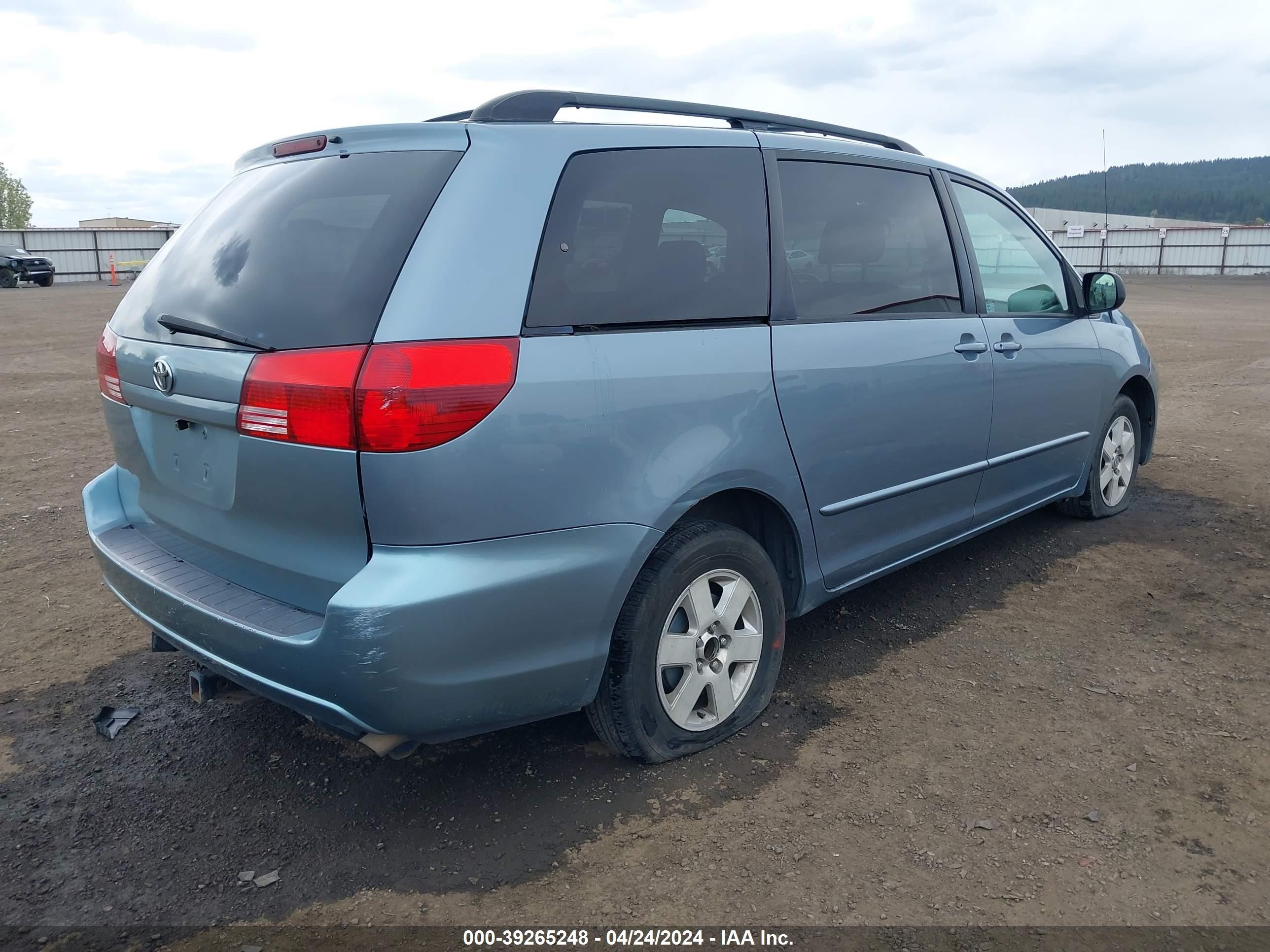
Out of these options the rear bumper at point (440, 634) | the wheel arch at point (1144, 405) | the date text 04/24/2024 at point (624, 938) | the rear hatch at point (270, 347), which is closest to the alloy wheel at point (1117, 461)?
the wheel arch at point (1144, 405)

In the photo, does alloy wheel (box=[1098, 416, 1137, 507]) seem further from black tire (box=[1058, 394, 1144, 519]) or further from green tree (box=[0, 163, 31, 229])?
green tree (box=[0, 163, 31, 229])

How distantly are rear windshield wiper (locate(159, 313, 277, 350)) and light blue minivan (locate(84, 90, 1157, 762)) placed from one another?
0.01 metres

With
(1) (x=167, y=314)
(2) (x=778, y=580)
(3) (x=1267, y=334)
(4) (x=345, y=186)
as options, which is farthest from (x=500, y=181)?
(3) (x=1267, y=334)

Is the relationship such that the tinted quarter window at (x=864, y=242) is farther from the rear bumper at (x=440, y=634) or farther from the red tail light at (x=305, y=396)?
the red tail light at (x=305, y=396)

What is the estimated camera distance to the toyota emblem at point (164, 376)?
8.31 feet

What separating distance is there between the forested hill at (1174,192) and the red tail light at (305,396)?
100 metres

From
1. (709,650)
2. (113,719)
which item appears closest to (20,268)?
(113,719)

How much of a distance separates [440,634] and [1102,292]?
370cm

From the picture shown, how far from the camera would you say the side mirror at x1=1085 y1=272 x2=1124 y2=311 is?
14.9 feet

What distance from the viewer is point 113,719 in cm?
319

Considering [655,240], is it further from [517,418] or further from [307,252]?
[307,252]

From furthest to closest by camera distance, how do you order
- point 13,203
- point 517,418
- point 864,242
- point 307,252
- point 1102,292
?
point 13,203, point 1102,292, point 864,242, point 307,252, point 517,418

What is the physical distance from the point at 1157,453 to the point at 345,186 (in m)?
6.19

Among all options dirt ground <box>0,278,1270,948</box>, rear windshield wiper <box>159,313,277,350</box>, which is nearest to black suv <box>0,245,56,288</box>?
dirt ground <box>0,278,1270,948</box>
